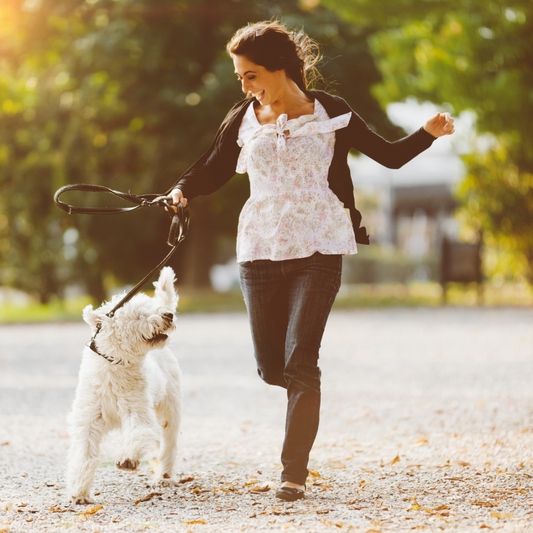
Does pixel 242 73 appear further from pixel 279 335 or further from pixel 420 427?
pixel 420 427

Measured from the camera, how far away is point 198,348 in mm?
11102

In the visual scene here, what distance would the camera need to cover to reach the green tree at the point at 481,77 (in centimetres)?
1550

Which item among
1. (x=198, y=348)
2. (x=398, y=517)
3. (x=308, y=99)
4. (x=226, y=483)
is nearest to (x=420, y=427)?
(x=226, y=483)

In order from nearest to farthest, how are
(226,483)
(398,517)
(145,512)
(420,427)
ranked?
(398,517)
(145,512)
(226,483)
(420,427)

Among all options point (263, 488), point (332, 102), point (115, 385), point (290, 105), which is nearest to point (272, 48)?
point (290, 105)

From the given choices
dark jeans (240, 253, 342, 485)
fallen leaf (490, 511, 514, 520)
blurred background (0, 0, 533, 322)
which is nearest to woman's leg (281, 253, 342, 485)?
dark jeans (240, 253, 342, 485)

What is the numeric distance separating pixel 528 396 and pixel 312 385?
3785mm

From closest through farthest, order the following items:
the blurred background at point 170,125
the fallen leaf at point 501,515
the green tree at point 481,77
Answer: the fallen leaf at point 501,515
the green tree at point 481,77
the blurred background at point 170,125

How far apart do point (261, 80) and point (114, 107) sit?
646 inches

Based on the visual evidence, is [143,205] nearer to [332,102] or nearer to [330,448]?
[332,102]

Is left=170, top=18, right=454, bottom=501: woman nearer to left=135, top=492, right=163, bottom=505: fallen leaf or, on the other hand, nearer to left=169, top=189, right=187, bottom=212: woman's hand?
left=169, top=189, right=187, bottom=212: woman's hand

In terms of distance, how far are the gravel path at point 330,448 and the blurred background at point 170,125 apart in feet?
25.2

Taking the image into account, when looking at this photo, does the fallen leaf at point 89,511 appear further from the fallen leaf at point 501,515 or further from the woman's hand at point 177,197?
the fallen leaf at point 501,515

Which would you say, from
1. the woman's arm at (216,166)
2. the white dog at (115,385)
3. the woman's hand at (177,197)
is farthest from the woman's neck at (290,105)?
the white dog at (115,385)
